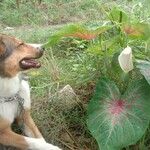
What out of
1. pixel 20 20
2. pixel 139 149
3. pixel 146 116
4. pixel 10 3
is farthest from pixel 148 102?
pixel 10 3

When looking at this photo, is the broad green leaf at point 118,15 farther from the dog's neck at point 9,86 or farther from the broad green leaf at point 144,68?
the dog's neck at point 9,86

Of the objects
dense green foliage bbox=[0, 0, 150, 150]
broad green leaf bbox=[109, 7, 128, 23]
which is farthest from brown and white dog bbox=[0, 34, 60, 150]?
broad green leaf bbox=[109, 7, 128, 23]

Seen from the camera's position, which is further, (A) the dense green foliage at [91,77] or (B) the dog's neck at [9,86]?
(B) the dog's neck at [9,86]

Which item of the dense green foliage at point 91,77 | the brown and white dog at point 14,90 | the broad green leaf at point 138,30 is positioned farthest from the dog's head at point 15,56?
the broad green leaf at point 138,30

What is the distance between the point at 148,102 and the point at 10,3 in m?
5.14

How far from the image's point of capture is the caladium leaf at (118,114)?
14.1 feet

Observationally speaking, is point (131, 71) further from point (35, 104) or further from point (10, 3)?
point (10, 3)

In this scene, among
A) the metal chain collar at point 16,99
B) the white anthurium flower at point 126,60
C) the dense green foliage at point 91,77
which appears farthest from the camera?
the metal chain collar at point 16,99

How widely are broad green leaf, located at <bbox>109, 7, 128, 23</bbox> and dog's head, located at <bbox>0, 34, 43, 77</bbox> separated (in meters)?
0.68

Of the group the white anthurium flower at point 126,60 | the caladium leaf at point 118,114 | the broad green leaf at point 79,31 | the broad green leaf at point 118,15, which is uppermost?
the broad green leaf at point 118,15

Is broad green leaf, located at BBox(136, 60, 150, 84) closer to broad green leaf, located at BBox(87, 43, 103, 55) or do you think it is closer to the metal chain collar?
broad green leaf, located at BBox(87, 43, 103, 55)

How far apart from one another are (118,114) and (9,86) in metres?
0.95

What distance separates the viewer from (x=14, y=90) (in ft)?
15.4

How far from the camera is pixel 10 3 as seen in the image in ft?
29.7
